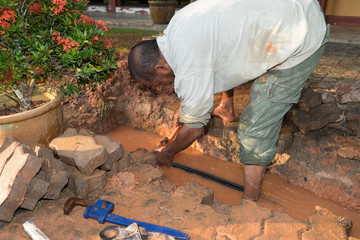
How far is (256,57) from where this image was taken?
2262 millimetres

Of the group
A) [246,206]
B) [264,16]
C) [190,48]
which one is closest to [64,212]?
[246,206]

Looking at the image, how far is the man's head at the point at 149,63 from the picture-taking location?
2.33 metres

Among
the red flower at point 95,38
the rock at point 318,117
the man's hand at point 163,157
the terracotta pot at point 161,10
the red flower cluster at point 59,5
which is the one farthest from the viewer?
the terracotta pot at point 161,10

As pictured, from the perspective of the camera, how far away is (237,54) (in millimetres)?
2244

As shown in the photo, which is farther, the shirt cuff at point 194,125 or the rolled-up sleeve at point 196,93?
the shirt cuff at point 194,125

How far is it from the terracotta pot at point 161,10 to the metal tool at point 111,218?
24.8 feet

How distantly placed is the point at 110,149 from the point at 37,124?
0.70 m

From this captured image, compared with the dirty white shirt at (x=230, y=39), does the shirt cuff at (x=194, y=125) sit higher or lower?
lower

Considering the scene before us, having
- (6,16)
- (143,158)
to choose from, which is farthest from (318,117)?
(6,16)

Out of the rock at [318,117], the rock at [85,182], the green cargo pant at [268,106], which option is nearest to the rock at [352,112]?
the rock at [318,117]

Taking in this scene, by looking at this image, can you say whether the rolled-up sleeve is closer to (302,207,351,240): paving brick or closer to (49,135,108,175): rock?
(49,135,108,175): rock

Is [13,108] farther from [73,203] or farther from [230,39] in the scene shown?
[230,39]

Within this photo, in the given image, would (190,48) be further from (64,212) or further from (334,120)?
(334,120)

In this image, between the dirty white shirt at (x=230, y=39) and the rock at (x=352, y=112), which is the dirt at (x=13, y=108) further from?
the rock at (x=352, y=112)
